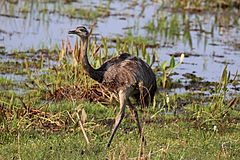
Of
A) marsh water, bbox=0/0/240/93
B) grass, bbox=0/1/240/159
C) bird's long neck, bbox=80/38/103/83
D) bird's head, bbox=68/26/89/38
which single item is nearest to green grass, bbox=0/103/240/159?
grass, bbox=0/1/240/159

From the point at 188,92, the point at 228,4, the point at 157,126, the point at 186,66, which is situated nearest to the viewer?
the point at 157,126

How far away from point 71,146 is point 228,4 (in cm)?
1135

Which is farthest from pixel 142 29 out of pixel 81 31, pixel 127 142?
pixel 127 142

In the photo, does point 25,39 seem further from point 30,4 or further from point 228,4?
point 228,4

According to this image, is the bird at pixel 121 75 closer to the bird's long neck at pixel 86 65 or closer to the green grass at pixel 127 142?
the bird's long neck at pixel 86 65

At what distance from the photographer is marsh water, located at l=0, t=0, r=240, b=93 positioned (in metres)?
12.7

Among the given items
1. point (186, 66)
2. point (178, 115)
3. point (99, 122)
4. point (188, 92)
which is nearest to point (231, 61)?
point (186, 66)

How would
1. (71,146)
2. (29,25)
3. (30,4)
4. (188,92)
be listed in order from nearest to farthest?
(71,146)
(188,92)
(29,25)
(30,4)

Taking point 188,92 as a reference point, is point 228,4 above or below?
above

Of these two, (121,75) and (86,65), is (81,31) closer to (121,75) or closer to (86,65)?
(86,65)

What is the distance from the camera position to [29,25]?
48.5ft

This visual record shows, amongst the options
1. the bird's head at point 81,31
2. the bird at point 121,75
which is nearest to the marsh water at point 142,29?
the bird at point 121,75

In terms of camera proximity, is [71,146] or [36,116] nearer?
[71,146]

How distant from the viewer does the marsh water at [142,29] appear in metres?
12.7
